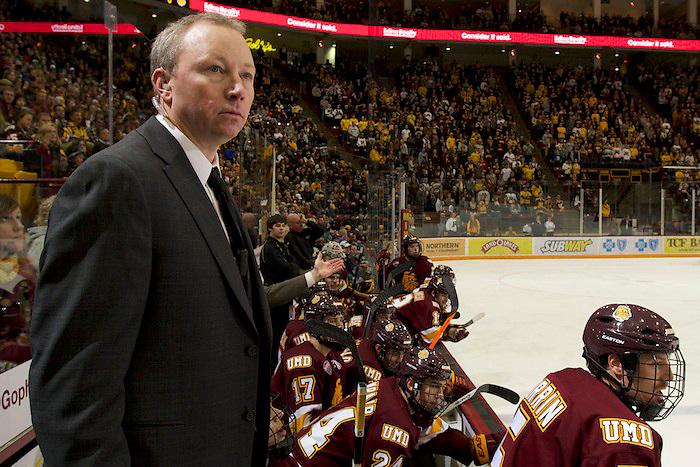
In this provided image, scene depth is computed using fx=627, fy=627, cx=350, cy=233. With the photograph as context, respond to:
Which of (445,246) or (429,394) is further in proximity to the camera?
(445,246)

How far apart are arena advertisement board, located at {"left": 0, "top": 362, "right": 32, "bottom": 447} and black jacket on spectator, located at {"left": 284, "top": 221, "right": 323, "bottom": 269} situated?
10.4 feet

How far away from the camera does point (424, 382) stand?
7.95ft

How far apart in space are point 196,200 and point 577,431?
41.8 inches

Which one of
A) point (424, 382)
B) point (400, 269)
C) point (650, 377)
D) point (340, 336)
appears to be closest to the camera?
point (650, 377)

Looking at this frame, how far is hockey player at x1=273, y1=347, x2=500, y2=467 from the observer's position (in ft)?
7.33

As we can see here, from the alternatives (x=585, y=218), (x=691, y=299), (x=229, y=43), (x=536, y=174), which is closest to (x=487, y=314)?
(x=691, y=299)

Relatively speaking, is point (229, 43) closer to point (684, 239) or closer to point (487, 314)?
point (487, 314)

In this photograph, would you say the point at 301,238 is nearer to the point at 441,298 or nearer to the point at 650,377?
the point at 441,298

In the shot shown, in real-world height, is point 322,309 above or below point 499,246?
above

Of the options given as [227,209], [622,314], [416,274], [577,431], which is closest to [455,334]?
[416,274]

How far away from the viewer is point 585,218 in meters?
14.5

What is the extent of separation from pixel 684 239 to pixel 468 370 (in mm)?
12236

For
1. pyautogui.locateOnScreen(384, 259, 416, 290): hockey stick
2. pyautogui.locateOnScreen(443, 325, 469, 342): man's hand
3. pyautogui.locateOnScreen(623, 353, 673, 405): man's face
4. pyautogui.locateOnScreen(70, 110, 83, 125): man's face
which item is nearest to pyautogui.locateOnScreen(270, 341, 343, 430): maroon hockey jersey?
pyautogui.locateOnScreen(623, 353, 673, 405): man's face

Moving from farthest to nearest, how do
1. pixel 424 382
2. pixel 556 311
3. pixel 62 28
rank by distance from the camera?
pixel 556 311, pixel 62 28, pixel 424 382
